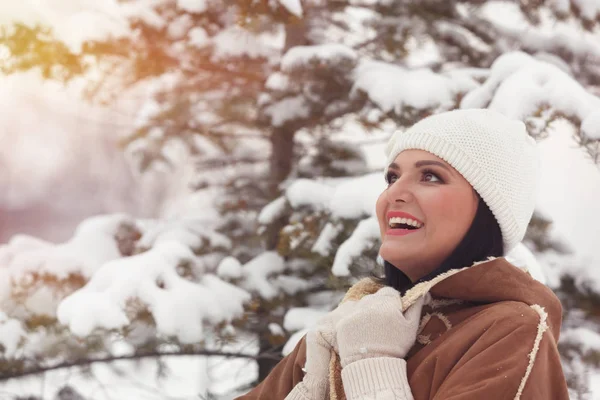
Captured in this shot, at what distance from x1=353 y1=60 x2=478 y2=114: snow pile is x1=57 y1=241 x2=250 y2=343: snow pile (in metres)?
1.41

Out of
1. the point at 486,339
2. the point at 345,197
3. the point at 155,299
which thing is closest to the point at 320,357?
the point at 486,339

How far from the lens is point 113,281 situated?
9.82ft

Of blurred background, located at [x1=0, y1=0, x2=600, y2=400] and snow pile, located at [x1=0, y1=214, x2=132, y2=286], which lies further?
snow pile, located at [x1=0, y1=214, x2=132, y2=286]

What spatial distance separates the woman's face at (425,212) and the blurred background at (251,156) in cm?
109

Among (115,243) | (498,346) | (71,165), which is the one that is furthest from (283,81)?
(71,165)

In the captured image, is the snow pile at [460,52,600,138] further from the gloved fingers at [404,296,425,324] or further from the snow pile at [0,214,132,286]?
the snow pile at [0,214,132,286]

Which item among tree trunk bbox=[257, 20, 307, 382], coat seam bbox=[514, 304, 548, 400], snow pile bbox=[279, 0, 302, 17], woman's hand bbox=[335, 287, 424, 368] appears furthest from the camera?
tree trunk bbox=[257, 20, 307, 382]

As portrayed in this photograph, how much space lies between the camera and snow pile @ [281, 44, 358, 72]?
3.43 m

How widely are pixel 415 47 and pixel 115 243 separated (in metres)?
2.55

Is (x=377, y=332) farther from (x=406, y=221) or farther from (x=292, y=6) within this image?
(x=292, y=6)

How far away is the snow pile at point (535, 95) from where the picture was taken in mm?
2518

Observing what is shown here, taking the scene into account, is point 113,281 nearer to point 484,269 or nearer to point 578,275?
point 484,269

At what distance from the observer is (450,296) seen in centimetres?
145

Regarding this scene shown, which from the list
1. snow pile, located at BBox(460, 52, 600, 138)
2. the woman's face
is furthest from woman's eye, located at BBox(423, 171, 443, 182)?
snow pile, located at BBox(460, 52, 600, 138)
